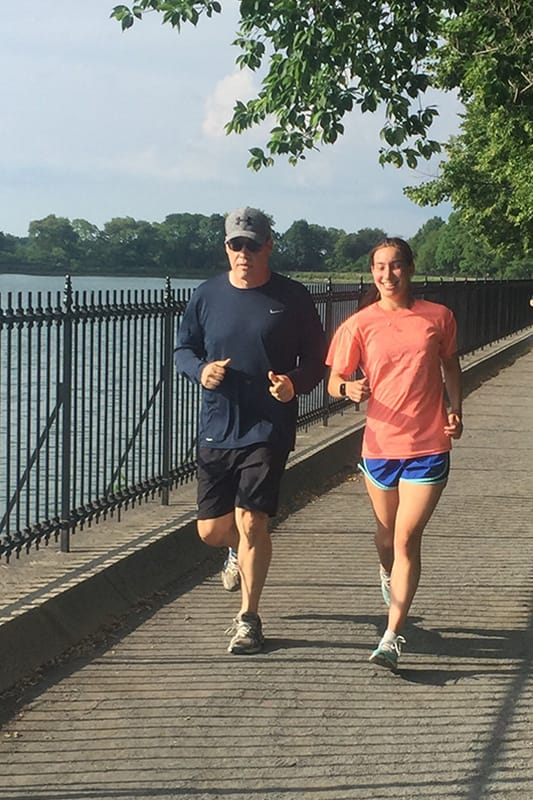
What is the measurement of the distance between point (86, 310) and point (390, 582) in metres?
2.47

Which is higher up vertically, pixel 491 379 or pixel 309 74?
pixel 309 74

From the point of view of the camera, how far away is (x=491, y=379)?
2202cm

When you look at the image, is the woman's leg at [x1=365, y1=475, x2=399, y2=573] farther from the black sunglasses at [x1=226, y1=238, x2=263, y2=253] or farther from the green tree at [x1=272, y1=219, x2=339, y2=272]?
the green tree at [x1=272, y1=219, x2=339, y2=272]

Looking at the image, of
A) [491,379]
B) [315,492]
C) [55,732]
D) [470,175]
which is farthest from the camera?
[470,175]

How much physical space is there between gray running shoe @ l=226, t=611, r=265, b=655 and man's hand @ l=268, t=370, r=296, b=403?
1080mm

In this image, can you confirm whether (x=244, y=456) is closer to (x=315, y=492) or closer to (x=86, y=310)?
(x=86, y=310)

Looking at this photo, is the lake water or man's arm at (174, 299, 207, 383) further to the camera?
the lake water

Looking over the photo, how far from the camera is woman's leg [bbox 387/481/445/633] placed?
5.64 metres

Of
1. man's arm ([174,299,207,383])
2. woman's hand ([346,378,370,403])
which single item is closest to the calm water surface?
man's arm ([174,299,207,383])

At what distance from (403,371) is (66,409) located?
214 centimetres

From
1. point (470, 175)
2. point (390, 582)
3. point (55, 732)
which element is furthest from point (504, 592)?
point (470, 175)

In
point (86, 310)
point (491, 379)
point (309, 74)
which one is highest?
point (309, 74)

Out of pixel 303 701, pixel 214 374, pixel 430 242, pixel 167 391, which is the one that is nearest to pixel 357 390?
pixel 214 374

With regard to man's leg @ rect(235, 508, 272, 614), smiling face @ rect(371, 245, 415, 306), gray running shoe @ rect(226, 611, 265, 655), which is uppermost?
smiling face @ rect(371, 245, 415, 306)
